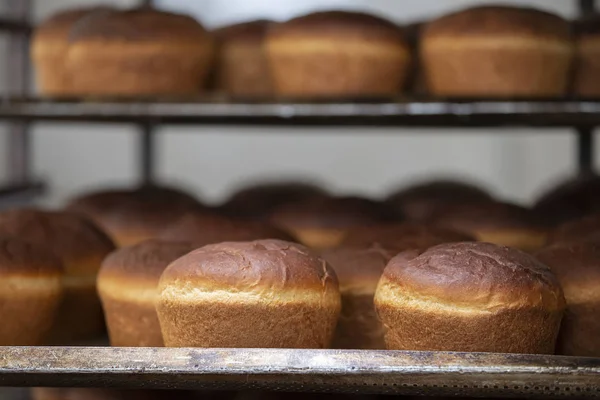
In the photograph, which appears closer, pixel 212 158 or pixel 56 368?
pixel 56 368

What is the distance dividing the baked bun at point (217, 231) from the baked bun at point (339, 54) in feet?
1.00

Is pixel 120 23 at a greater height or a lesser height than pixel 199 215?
greater

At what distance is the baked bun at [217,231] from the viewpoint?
175cm

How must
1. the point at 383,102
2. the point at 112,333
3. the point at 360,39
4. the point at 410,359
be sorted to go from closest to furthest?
the point at 410,359, the point at 383,102, the point at 112,333, the point at 360,39

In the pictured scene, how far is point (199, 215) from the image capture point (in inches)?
73.7

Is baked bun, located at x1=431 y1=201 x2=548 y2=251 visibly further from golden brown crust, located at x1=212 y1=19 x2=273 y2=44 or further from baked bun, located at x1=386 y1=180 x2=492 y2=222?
golden brown crust, located at x1=212 y1=19 x2=273 y2=44

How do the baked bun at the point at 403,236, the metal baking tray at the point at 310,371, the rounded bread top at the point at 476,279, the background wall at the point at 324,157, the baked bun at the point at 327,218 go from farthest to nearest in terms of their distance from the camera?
the background wall at the point at 324,157
the baked bun at the point at 327,218
the baked bun at the point at 403,236
the rounded bread top at the point at 476,279
the metal baking tray at the point at 310,371

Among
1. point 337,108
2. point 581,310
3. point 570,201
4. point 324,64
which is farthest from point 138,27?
point 570,201

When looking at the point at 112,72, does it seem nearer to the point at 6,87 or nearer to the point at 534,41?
the point at 534,41

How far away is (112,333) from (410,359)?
0.69 meters

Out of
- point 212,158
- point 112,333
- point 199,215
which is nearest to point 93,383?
point 112,333

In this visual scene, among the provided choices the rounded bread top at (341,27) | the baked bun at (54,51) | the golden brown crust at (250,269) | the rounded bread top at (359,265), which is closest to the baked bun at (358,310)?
the rounded bread top at (359,265)

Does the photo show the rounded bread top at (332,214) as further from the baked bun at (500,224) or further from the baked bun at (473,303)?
the baked bun at (473,303)

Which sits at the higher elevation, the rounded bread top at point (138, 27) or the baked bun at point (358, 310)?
the rounded bread top at point (138, 27)
